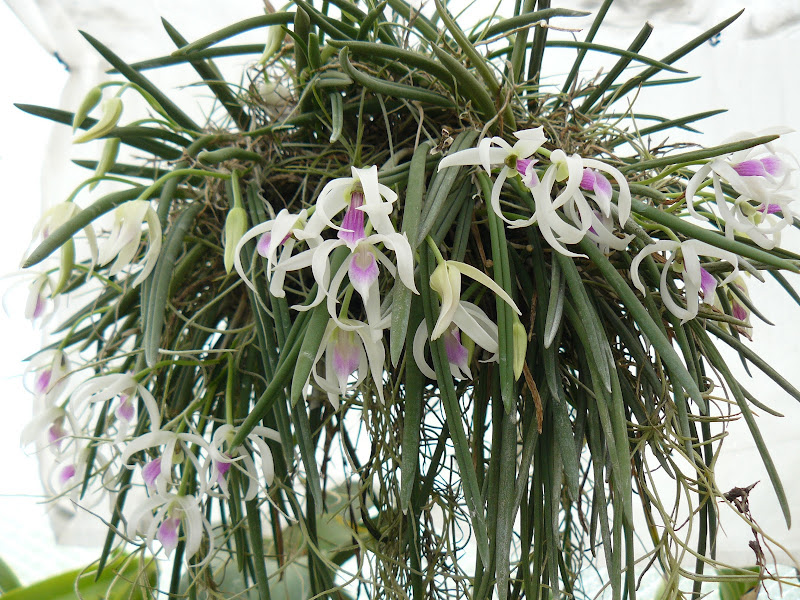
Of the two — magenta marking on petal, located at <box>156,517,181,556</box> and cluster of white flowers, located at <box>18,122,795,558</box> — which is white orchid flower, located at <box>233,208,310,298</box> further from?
magenta marking on petal, located at <box>156,517,181,556</box>

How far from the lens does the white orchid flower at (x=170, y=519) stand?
389 mm

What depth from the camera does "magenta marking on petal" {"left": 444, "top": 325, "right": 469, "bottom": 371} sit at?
0.35 meters

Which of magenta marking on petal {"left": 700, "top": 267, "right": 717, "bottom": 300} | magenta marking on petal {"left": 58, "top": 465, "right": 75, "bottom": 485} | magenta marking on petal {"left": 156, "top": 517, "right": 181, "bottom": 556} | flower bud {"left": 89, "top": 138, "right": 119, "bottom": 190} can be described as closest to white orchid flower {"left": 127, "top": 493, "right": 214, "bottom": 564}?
magenta marking on petal {"left": 156, "top": 517, "right": 181, "bottom": 556}

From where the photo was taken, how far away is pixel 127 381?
0.41m

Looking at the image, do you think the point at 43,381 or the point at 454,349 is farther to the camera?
the point at 43,381

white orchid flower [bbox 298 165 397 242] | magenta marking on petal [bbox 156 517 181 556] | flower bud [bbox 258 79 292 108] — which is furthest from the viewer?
flower bud [bbox 258 79 292 108]

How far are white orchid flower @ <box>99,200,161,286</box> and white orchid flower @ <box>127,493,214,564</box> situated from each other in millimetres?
A: 143

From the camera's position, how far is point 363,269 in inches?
11.9

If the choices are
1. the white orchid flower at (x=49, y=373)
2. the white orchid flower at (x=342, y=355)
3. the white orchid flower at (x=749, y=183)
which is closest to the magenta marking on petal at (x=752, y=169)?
the white orchid flower at (x=749, y=183)

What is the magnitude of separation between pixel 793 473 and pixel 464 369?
0.81m

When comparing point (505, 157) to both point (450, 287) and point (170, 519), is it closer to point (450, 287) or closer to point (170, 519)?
point (450, 287)

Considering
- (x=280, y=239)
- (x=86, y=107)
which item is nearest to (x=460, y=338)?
(x=280, y=239)

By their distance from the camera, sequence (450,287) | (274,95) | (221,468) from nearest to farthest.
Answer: (450,287) → (221,468) → (274,95)

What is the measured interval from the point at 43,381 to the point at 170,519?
161 mm
